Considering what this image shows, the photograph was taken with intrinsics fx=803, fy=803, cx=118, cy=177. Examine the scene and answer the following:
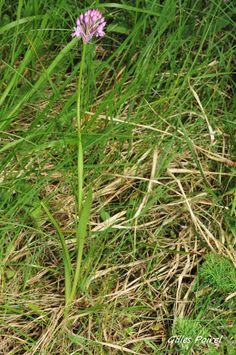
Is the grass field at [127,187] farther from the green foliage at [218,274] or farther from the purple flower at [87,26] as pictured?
the purple flower at [87,26]

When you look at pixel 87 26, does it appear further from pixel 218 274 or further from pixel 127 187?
pixel 218 274

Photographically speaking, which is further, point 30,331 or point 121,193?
point 121,193

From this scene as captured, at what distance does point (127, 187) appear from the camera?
233 cm

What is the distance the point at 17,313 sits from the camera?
2096 mm

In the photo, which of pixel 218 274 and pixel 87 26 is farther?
pixel 218 274

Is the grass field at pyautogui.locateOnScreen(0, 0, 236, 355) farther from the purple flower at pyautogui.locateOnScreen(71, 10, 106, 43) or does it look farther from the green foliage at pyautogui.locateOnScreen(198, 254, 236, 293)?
the purple flower at pyautogui.locateOnScreen(71, 10, 106, 43)

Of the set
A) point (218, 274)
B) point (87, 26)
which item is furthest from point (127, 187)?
point (87, 26)

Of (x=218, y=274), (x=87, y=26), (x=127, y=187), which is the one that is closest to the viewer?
(x=87, y=26)

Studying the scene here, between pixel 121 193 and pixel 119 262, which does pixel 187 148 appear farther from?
pixel 119 262

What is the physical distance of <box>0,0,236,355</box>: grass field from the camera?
209cm

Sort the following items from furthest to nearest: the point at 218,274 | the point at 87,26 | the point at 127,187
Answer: the point at 127,187, the point at 218,274, the point at 87,26

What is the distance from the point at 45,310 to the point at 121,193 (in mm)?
439

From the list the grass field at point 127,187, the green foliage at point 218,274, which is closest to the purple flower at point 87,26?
the grass field at point 127,187

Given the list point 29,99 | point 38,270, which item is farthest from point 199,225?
point 29,99
